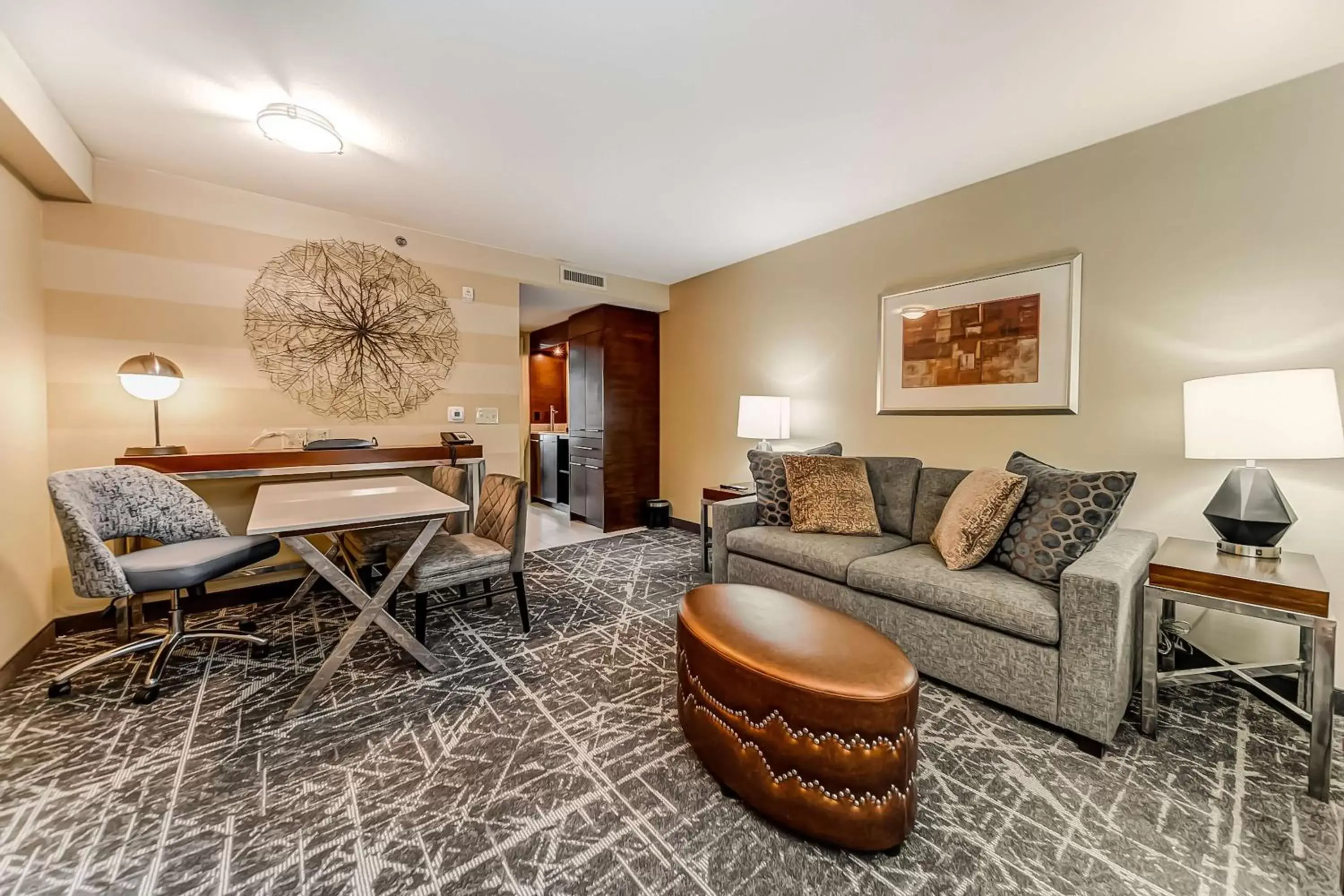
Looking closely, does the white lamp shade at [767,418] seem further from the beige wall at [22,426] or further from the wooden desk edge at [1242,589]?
the beige wall at [22,426]

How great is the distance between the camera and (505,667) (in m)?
2.20

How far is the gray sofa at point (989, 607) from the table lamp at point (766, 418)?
1114mm

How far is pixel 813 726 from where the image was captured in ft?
3.99

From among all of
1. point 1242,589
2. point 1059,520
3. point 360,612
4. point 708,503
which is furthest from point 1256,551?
point 360,612

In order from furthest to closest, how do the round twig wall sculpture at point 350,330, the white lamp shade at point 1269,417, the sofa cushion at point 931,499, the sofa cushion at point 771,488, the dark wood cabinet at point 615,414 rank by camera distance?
the dark wood cabinet at point 615,414
the round twig wall sculpture at point 350,330
the sofa cushion at point 771,488
the sofa cushion at point 931,499
the white lamp shade at point 1269,417

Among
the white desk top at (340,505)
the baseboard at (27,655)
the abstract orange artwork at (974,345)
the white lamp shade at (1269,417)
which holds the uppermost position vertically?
the abstract orange artwork at (974,345)

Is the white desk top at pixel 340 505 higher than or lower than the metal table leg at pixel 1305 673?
higher

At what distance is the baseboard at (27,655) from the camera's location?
203 centimetres

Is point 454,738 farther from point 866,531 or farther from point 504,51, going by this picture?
point 504,51

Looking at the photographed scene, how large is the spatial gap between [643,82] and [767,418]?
2313mm

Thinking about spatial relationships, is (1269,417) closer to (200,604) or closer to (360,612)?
(360,612)

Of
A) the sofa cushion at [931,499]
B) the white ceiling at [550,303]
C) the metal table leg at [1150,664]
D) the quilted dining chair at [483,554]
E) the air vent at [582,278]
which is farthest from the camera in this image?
the white ceiling at [550,303]

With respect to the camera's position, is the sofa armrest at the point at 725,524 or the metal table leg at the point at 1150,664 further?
the sofa armrest at the point at 725,524

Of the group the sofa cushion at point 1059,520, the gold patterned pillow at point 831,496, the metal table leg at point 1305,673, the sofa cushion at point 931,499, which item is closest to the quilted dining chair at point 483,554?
the gold patterned pillow at point 831,496
